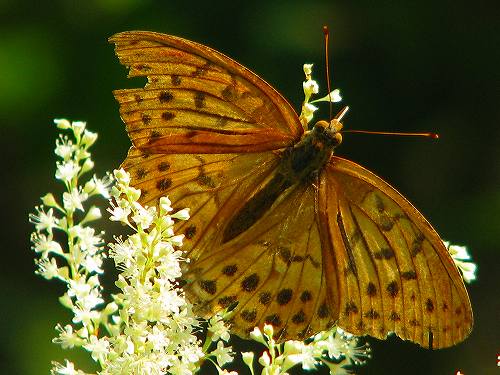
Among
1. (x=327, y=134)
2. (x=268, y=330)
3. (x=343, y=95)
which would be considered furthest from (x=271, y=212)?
(x=343, y=95)

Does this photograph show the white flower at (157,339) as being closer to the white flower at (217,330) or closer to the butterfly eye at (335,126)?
the white flower at (217,330)

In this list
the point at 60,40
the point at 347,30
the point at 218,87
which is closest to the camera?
the point at 218,87

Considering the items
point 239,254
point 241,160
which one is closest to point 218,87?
point 241,160

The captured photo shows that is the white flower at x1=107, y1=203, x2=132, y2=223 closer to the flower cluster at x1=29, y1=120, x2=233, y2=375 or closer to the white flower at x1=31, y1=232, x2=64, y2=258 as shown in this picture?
the flower cluster at x1=29, y1=120, x2=233, y2=375

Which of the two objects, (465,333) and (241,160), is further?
(241,160)

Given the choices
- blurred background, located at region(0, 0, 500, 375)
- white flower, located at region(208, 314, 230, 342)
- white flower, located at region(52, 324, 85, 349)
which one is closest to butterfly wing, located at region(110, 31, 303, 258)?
white flower, located at region(208, 314, 230, 342)

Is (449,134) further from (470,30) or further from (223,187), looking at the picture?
(223,187)
